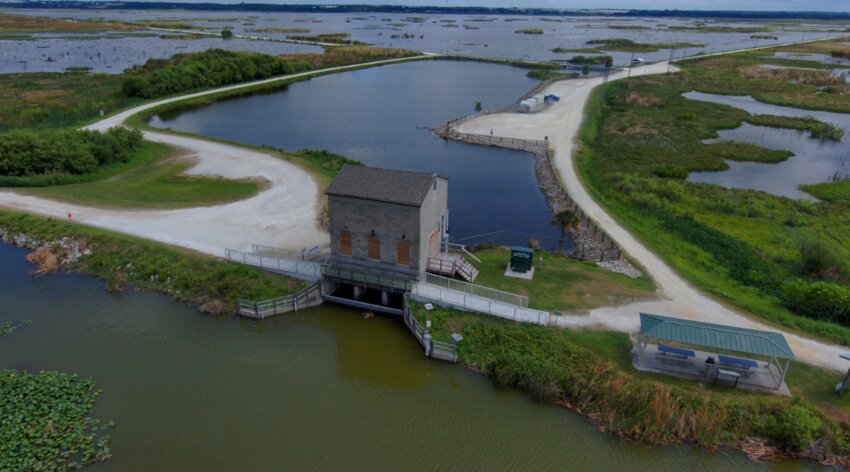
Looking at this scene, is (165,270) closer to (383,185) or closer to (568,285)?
(383,185)

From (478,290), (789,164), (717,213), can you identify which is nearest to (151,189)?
(478,290)

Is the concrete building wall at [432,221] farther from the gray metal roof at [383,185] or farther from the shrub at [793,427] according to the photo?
the shrub at [793,427]

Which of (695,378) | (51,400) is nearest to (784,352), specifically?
(695,378)

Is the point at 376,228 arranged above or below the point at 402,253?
above

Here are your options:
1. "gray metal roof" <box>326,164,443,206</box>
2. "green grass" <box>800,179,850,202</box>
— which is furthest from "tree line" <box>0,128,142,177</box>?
"green grass" <box>800,179,850,202</box>

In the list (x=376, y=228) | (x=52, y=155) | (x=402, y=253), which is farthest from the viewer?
(x=52, y=155)
